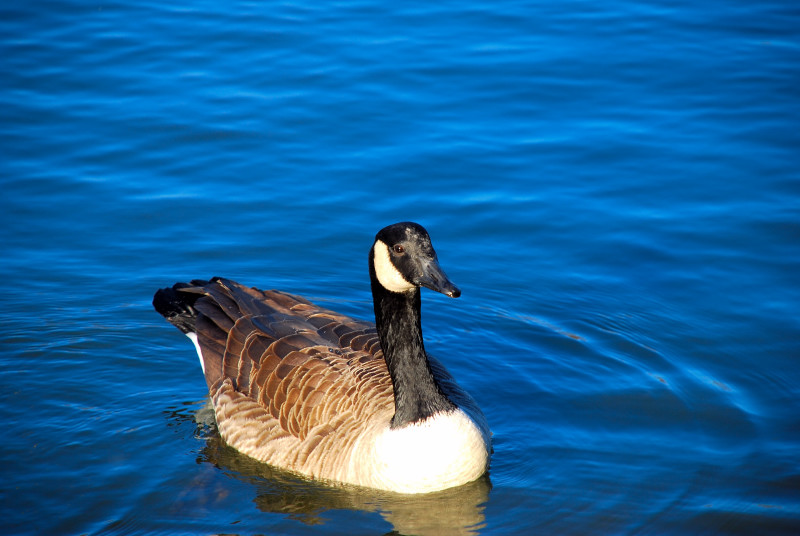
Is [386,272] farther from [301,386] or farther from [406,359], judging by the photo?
[301,386]

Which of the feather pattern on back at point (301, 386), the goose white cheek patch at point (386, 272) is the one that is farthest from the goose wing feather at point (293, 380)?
the goose white cheek patch at point (386, 272)

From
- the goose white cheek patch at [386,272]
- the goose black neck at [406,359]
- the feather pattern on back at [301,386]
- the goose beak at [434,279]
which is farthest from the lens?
the feather pattern on back at [301,386]

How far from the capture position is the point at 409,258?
7.10m

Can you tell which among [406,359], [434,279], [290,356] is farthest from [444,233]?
[434,279]

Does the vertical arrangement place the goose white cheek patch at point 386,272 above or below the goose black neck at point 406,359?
above

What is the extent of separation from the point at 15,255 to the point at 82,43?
6433mm

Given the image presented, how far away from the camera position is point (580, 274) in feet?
35.4

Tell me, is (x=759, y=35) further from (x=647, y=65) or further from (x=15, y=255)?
(x=15, y=255)

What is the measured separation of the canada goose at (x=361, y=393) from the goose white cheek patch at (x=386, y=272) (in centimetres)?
1

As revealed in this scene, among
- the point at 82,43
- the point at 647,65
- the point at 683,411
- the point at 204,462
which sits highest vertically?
the point at 647,65

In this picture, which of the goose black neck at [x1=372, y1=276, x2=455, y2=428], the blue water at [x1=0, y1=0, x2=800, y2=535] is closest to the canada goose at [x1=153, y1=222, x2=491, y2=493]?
the goose black neck at [x1=372, y1=276, x2=455, y2=428]

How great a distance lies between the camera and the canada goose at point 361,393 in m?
7.31

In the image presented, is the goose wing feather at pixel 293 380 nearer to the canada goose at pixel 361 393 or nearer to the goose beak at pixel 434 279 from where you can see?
the canada goose at pixel 361 393

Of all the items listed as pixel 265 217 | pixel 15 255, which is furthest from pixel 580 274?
pixel 15 255
